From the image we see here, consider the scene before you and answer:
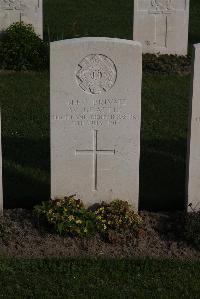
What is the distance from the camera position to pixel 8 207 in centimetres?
874

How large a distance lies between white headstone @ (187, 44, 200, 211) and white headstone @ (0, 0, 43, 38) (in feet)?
23.1

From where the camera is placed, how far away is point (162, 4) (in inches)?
577

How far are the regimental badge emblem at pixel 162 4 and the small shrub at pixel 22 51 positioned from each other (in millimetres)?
2317

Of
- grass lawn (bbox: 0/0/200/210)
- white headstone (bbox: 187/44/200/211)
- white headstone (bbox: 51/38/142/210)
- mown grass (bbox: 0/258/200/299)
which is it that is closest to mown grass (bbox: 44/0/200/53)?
grass lawn (bbox: 0/0/200/210)

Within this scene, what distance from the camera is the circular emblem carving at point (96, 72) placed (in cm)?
780

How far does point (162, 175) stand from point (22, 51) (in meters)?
5.29

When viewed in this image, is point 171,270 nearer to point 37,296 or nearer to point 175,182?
point 37,296

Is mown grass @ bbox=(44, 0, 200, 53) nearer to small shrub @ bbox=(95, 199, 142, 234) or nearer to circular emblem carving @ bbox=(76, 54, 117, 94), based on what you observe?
circular emblem carving @ bbox=(76, 54, 117, 94)

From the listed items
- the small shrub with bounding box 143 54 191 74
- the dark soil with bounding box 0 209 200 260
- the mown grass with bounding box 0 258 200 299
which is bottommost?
the mown grass with bounding box 0 258 200 299

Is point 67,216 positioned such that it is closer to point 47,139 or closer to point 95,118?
point 95,118

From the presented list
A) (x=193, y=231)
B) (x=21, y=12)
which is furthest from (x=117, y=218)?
(x=21, y=12)

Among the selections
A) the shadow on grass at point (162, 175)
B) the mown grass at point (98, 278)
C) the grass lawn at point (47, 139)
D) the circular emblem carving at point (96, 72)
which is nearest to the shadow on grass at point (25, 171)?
the grass lawn at point (47, 139)

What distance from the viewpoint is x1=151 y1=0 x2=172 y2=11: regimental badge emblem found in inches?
575

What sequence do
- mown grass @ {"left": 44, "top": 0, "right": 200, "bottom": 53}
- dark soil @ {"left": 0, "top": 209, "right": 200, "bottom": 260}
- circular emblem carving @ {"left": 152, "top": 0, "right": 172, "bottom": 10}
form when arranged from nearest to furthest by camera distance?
dark soil @ {"left": 0, "top": 209, "right": 200, "bottom": 260} < circular emblem carving @ {"left": 152, "top": 0, "right": 172, "bottom": 10} < mown grass @ {"left": 44, "top": 0, "right": 200, "bottom": 53}
